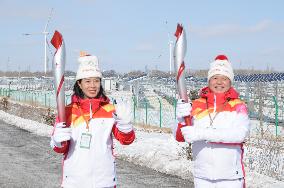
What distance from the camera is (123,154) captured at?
1146 centimetres

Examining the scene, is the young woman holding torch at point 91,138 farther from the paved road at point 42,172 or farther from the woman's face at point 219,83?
the paved road at point 42,172

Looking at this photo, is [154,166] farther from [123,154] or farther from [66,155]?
[66,155]

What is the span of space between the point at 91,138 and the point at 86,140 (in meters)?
0.04

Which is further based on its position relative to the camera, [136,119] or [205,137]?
[136,119]

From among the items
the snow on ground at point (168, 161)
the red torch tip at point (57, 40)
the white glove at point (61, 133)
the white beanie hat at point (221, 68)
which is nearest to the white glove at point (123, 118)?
the white glove at point (61, 133)

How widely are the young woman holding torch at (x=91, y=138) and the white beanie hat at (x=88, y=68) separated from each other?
105mm

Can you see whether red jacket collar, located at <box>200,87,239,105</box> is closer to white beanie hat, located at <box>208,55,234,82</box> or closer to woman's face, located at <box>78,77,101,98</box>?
white beanie hat, located at <box>208,55,234,82</box>

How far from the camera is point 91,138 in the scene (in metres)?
3.84

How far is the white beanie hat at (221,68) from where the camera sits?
410 centimetres

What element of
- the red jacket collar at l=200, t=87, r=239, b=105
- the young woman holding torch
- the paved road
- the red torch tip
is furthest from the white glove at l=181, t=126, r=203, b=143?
the paved road

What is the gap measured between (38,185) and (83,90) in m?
4.70

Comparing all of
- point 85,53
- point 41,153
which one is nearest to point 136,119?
point 41,153

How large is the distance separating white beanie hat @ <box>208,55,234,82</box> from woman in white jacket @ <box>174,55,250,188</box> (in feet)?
0.28

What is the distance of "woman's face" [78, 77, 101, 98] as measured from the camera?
393cm
